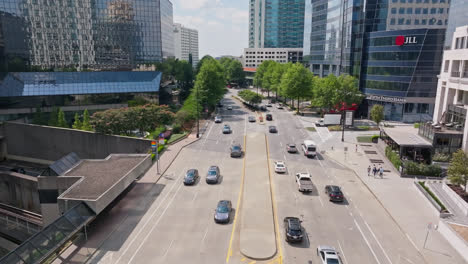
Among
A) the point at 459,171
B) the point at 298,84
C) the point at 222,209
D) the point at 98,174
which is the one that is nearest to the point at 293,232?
the point at 222,209

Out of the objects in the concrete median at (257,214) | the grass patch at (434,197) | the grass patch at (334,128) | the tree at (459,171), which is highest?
the tree at (459,171)

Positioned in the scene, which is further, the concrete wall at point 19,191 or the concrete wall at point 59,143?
the concrete wall at point 59,143

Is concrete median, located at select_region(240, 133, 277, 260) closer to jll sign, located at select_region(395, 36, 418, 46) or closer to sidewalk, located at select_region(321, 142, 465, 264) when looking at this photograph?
sidewalk, located at select_region(321, 142, 465, 264)

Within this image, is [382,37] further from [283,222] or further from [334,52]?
[283,222]

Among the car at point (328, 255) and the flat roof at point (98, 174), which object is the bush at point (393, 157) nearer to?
the car at point (328, 255)

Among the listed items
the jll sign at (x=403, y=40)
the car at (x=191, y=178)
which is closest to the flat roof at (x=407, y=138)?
the car at (x=191, y=178)

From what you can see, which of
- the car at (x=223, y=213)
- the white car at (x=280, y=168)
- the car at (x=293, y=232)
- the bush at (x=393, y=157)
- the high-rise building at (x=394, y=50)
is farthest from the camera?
the high-rise building at (x=394, y=50)

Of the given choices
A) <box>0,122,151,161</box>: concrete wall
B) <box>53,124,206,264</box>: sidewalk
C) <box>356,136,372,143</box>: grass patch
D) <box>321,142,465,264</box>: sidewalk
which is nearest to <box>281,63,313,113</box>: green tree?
<box>356,136,372,143</box>: grass patch

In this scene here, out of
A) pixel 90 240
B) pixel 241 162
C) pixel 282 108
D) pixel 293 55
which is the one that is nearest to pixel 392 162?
pixel 241 162
